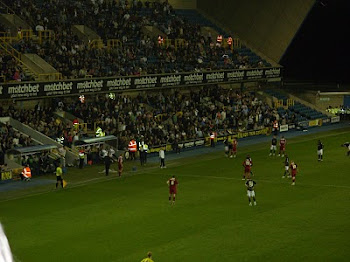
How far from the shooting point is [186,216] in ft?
96.5

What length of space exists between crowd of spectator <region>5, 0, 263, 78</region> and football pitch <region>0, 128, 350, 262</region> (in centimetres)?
1091

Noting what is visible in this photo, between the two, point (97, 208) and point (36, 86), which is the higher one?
point (36, 86)

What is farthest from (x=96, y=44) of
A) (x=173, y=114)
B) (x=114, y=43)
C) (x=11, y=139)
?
(x=11, y=139)

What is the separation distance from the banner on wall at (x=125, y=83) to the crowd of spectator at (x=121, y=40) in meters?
1.05

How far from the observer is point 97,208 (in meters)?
31.3

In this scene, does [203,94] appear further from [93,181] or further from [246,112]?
[93,181]

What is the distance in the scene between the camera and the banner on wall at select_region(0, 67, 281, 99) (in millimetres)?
43906

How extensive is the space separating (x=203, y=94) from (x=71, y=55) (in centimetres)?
1549

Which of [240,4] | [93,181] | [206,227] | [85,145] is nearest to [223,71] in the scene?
[240,4]

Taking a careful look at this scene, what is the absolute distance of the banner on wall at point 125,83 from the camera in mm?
43906

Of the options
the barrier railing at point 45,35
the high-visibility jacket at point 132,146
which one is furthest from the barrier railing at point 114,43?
the high-visibility jacket at point 132,146

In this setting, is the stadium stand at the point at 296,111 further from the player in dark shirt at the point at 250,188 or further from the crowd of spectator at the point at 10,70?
the player in dark shirt at the point at 250,188

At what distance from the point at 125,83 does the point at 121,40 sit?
25.2 feet

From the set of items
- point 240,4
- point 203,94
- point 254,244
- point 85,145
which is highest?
point 240,4
